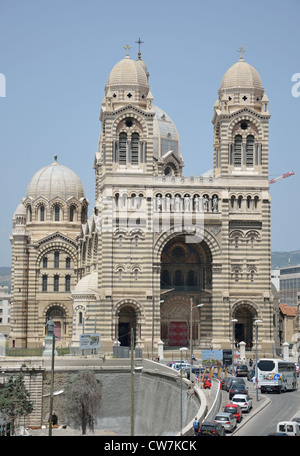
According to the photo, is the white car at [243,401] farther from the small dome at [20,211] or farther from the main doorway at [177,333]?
the small dome at [20,211]

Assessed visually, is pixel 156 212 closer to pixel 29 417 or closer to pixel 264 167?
pixel 264 167

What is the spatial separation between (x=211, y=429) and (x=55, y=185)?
207 feet

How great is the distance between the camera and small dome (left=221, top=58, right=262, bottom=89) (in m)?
83.9

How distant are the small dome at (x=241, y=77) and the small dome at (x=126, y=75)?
25.0 feet

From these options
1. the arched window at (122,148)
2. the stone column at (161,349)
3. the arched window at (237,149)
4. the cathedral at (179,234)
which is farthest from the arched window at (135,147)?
the stone column at (161,349)

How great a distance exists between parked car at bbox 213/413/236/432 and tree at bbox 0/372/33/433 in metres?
21.9

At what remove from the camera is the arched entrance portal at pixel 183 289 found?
3332 inches

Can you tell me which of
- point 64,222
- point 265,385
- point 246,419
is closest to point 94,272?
point 64,222

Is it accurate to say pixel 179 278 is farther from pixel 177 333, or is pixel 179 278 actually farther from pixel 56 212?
pixel 56 212

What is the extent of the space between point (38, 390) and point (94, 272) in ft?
65.1

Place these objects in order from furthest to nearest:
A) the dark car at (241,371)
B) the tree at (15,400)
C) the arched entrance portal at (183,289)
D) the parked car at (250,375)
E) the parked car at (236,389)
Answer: the arched entrance portal at (183,289)
the dark car at (241,371)
the parked car at (250,375)
the tree at (15,400)
the parked car at (236,389)

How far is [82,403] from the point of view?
6744 cm

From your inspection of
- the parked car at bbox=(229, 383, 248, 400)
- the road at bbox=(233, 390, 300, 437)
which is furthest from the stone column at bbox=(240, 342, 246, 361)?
the parked car at bbox=(229, 383, 248, 400)

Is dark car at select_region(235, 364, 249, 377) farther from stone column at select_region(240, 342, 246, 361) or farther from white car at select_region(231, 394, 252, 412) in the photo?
white car at select_region(231, 394, 252, 412)
